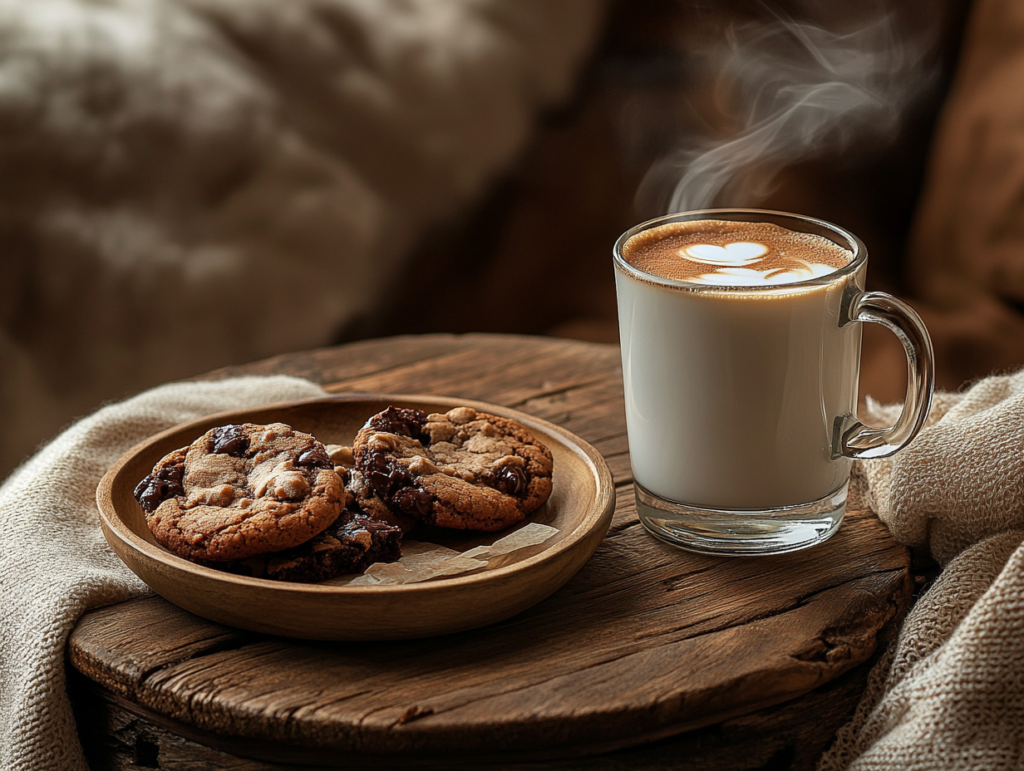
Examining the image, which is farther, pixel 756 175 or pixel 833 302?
pixel 756 175

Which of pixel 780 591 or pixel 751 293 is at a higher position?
pixel 751 293

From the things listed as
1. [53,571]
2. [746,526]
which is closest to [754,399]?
[746,526]

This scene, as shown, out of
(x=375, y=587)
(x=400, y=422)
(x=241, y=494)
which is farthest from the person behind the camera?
(x=400, y=422)

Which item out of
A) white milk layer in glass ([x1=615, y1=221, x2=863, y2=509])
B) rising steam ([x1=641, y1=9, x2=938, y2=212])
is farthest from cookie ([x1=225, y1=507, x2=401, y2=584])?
rising steam ([x1=641, y1=9, x2=938, y2=212])

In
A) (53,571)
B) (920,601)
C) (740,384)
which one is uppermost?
(740,384)

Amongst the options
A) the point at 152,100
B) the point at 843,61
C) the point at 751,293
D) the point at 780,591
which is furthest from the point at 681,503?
the point at 843,61

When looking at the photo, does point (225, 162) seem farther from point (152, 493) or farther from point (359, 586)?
point (359, 586)

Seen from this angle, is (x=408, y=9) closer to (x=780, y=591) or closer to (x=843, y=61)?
(x=843, y=61)

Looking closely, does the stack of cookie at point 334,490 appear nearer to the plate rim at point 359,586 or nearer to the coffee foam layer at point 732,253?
the plate rim at point 359,586
